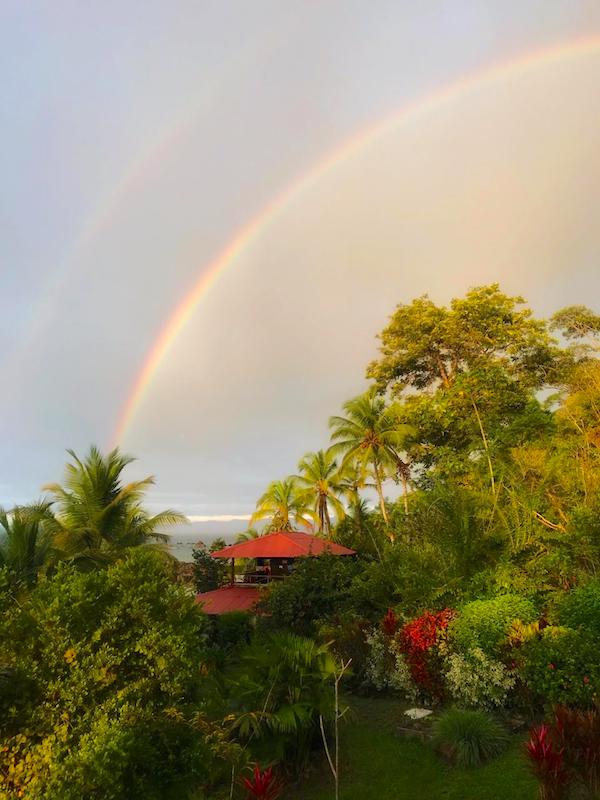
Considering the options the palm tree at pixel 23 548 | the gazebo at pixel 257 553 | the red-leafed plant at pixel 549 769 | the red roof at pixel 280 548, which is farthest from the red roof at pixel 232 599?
the red-leafed plant at pixel 549 769

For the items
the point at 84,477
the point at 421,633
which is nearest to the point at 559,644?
the point at 421,633

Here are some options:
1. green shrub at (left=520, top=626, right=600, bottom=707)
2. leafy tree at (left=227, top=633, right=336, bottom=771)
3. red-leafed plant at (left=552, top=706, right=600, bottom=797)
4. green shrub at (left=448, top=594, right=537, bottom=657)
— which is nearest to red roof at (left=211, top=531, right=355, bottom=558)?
green shrub at (left=448, top=594, right=537, bottom=657)

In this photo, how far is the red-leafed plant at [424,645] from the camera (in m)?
9.20

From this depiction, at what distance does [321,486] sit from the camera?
37.9m

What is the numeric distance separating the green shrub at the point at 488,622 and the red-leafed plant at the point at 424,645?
28 centimetres

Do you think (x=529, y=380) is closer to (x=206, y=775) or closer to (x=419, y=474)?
Result: (x=419, y=474)

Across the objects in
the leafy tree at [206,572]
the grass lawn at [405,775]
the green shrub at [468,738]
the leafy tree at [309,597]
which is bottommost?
the grass lawn at [405,775]

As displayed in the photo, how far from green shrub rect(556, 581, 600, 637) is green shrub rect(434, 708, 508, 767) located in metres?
1.94

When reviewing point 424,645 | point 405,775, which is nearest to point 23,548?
point 424,645

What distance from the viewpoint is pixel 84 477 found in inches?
762

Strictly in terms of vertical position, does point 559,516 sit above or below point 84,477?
below

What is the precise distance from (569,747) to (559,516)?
9.27m

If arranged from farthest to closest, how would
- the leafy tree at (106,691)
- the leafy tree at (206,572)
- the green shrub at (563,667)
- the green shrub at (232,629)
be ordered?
the leafy tree at (206,572), the green shrub at (232,629), the green shrub at (563,667), the leafy tree at (106,691)

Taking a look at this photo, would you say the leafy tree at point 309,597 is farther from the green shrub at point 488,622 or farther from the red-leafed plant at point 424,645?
the green shrub at point 488,622
